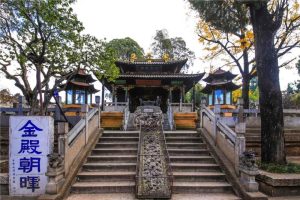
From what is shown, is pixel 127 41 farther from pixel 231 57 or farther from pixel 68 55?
pixel 68 55

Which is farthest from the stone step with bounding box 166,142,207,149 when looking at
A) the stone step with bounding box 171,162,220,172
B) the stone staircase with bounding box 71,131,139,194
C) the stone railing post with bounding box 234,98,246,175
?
the stone railing post with bounding box 234,98,246,175

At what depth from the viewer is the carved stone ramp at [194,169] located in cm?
745

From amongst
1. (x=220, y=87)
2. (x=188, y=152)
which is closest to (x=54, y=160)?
(x=188, y=152)

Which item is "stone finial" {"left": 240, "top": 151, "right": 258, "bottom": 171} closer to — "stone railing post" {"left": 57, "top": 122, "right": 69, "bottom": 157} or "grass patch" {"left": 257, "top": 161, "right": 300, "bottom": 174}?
"grass patch" {"left": 257, "top": 161, "right": 300, "bottom": 174}

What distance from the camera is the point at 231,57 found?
21891 millimetres

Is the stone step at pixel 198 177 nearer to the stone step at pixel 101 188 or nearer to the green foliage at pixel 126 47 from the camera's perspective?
the stone step at pixel 101 188

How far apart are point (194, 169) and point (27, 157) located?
4725mm

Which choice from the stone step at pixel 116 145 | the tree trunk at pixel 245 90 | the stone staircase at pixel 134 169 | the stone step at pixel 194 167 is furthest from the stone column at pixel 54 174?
the tree trunk at pixel 245 90

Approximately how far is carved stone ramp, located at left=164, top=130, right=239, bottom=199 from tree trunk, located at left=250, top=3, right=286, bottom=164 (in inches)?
66.5

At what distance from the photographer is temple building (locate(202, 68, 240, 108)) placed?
2419cm

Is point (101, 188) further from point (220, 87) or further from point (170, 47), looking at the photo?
point (170, 47)

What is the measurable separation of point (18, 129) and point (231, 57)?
59.4 ft

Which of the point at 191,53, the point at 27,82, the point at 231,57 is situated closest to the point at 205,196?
the point at 27,82

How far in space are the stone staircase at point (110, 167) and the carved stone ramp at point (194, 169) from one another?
1.28m
